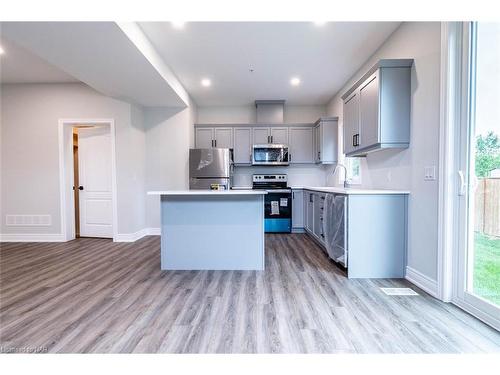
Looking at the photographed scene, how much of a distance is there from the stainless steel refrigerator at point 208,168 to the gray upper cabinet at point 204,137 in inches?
22.2

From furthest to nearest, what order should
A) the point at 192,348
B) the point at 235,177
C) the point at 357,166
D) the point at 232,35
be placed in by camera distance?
1. the point at 235,177
2. the point at 357,166
3. the point at 232,35
4. the point at 192,348

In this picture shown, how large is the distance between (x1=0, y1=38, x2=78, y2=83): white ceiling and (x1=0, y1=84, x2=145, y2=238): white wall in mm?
175

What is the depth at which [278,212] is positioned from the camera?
496cm

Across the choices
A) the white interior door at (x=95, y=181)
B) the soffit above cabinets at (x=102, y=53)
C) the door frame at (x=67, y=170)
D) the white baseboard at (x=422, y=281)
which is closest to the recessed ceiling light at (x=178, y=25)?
the soffit above cabinets at (x=102, y=53)

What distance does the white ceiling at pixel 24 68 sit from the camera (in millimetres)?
3252

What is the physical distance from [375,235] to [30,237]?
18.6 ft

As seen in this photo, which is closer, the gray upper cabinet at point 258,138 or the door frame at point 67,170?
the door frame at point 67,170

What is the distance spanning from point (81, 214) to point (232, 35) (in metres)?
4.30

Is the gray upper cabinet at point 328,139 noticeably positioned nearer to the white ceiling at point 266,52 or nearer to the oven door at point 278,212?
the white ceiling at point 266,52

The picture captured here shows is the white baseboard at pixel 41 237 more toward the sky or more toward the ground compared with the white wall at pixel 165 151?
more toward the ground

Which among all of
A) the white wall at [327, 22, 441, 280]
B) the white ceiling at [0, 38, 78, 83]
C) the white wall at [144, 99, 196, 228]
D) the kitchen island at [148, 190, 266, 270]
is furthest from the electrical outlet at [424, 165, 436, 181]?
the white ceiling at [0, 38, 78, 83]

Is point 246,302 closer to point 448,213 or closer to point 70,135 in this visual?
point 448,213
